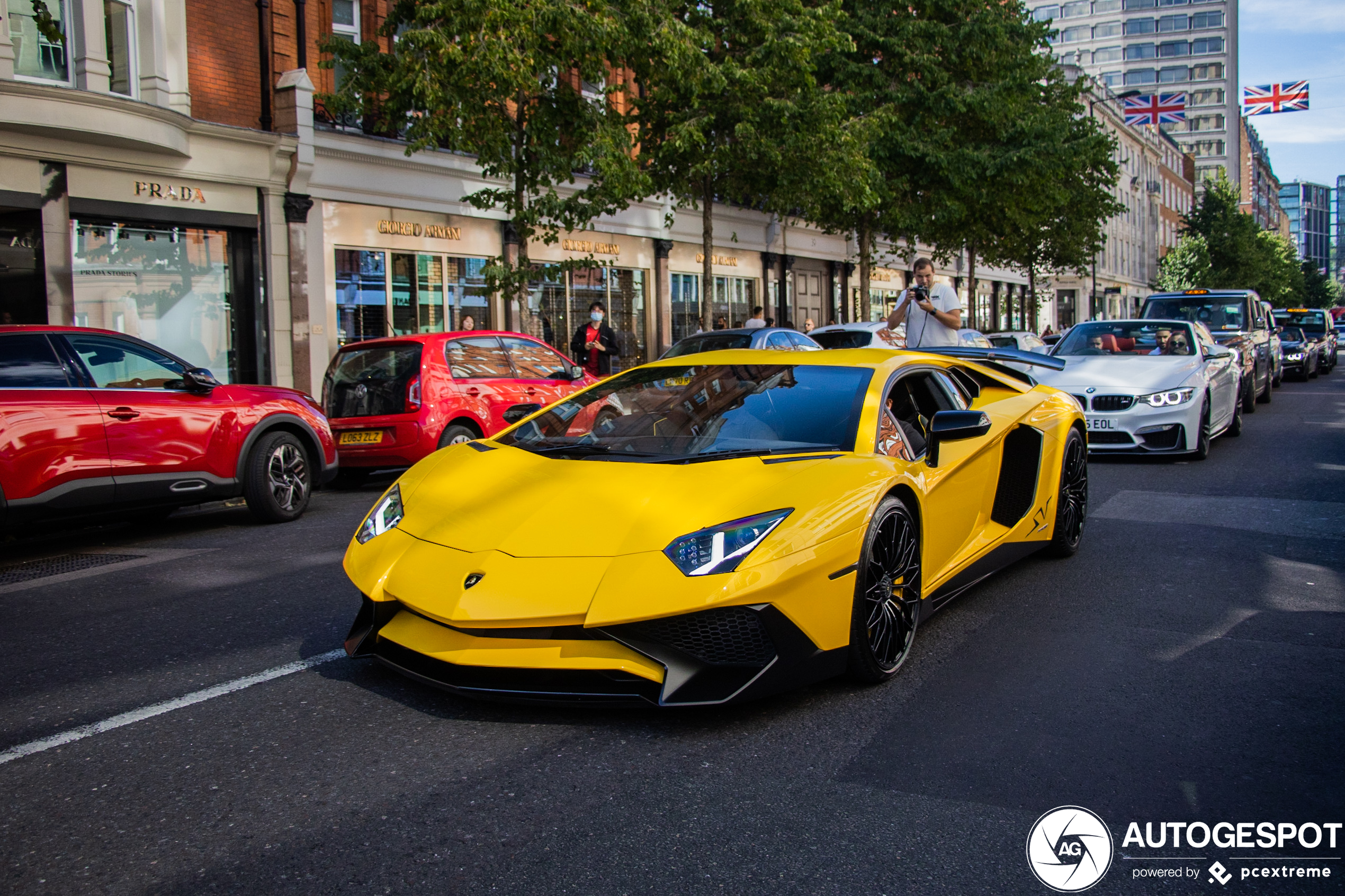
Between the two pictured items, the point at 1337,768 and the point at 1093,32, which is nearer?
the point at 1337,768

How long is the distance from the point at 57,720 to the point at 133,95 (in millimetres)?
14045

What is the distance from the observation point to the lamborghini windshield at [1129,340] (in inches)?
481

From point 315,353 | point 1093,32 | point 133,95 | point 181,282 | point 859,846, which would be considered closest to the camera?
point 859,846

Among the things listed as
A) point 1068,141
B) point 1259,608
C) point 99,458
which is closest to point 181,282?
point 99,458

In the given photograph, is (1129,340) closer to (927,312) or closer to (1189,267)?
(927,312)

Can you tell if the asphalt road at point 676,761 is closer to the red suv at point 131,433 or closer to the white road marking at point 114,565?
the white road marking at point 114,565

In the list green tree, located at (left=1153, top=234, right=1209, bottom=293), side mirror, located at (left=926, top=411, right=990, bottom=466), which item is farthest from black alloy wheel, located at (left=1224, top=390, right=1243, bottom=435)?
green tree, located at (left=1153, top=234, right=1209, bottom=293)

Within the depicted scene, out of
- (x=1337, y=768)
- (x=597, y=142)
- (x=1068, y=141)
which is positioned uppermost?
(x=1068, y=141)

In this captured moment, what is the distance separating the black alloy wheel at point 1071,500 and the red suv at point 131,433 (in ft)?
19.3

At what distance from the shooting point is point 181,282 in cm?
1656

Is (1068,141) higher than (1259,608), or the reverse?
(1068,141)

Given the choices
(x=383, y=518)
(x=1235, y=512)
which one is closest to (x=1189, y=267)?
(x=1235, y=512)

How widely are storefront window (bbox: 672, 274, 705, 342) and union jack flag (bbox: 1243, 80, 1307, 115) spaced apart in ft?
230

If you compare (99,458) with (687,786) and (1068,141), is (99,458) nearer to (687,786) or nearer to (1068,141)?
(687,786)
